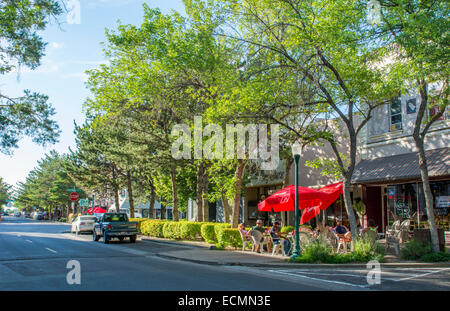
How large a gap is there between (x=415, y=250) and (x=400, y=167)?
534 centimetres

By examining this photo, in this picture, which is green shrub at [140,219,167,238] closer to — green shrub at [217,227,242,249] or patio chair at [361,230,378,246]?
green shrub at [217,227,242,249]

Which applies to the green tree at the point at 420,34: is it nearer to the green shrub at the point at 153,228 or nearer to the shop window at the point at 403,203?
the shop window at the point at 403,203

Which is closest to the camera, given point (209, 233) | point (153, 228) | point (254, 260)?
point (254, 260)

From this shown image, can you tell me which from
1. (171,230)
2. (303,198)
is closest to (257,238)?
(303,198)

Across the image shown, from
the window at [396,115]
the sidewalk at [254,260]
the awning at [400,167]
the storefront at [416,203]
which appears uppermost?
the window at [396,115]

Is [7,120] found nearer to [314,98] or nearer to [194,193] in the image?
[314,98]

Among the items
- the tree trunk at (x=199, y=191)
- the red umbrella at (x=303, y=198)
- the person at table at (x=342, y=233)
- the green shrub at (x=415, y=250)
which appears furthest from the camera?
the tree trunk at (x=199, y=191)

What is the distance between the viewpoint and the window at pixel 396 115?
1961 cm

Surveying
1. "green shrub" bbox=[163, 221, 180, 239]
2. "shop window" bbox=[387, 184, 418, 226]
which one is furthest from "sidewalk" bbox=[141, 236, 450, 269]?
"green shrub" bbox=[163, 221, 180, 239]

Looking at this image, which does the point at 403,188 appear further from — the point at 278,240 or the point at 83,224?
the point at 83,224

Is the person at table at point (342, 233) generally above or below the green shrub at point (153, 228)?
above

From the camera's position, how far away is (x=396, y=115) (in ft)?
65.0

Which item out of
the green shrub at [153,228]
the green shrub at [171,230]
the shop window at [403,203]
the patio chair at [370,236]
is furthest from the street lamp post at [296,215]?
the green shrub at [153,228]

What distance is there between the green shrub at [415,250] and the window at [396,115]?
7.67 metres
